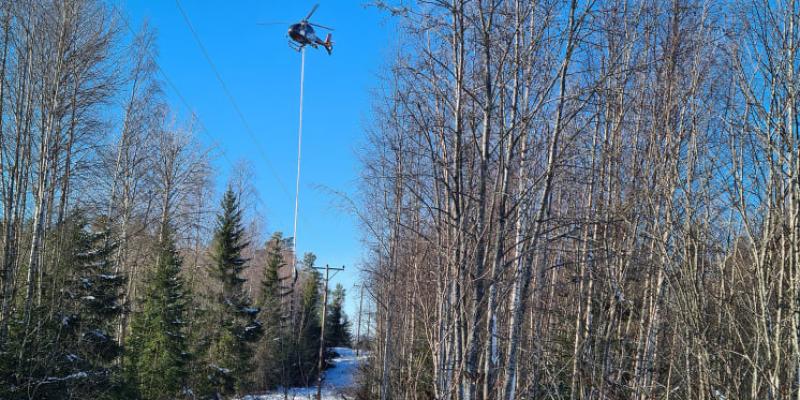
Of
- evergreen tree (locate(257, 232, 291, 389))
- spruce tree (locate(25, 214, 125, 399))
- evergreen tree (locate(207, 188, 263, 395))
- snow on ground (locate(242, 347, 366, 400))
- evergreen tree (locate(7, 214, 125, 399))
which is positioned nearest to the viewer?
evergreen tree (locate(7, 214, 125, 399))

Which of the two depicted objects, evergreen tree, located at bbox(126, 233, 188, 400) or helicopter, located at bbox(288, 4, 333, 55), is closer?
helicopter, located at bbox(288, 4, 333, 55)

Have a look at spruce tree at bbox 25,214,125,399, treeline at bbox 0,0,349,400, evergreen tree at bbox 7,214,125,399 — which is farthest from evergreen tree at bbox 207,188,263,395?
evergreen tree at bbox 7,214,125,399

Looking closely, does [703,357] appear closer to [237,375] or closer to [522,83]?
[522,83]

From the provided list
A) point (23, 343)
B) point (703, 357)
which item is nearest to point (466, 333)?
point (703, 357)

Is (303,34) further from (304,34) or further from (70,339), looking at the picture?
(70,339)

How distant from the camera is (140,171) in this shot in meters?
17.2

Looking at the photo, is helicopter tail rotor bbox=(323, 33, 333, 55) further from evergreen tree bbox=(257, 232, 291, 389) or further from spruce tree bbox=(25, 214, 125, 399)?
evergreen tree bbox=(257, 232, 291, 389)

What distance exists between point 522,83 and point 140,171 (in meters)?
14.4

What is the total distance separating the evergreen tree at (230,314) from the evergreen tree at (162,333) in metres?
2.78

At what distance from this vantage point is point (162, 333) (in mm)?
16672

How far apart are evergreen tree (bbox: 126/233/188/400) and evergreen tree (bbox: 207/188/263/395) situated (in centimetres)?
278

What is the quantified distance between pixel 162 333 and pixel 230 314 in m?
4.37

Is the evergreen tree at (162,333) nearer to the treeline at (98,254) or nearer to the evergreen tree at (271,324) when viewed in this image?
the treeline at (98,254)

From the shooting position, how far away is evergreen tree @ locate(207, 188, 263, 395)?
807 inches
